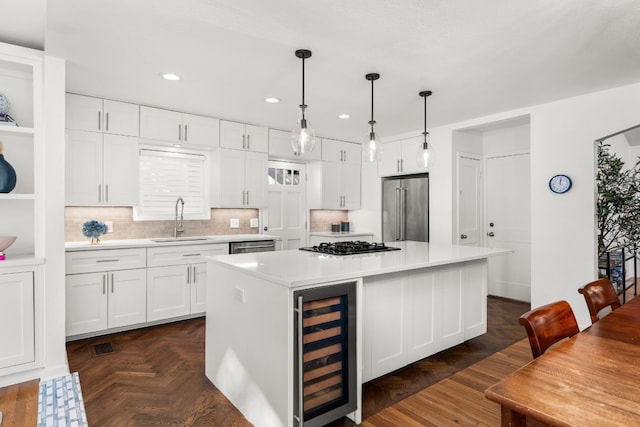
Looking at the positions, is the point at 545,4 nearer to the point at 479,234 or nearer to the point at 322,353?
the point at 322,353

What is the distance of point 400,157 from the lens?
5426mm

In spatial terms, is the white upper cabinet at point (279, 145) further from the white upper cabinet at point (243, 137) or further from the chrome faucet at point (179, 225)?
the chrome faucet at point (179, 225)

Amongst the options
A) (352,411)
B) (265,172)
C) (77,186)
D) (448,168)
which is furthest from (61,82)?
(448,168)

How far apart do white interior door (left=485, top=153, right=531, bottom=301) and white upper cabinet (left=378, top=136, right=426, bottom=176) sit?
3.54 feet

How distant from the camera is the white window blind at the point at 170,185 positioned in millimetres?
4262

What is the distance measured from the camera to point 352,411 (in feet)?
6.85

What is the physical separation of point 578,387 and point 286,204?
186 inches

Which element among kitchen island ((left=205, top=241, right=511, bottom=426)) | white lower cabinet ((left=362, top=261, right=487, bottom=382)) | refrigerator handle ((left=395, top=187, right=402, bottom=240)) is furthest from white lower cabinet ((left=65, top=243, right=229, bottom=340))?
refrigerator handle ((left=395, top=187, right=402, bottom=240))

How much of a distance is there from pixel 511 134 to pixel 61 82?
5165mm

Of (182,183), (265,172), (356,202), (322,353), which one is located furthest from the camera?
(356,202)

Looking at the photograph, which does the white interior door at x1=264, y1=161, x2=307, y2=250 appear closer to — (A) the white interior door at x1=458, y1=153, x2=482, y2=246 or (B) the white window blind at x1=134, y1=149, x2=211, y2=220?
(B) the white window blind at x1=134, y1=149, x2=211, y2=220

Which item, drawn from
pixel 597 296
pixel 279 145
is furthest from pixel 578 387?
pixel 279 145

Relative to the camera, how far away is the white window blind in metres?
4.26

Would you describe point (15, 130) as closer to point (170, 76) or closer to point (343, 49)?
point (170, 76)
